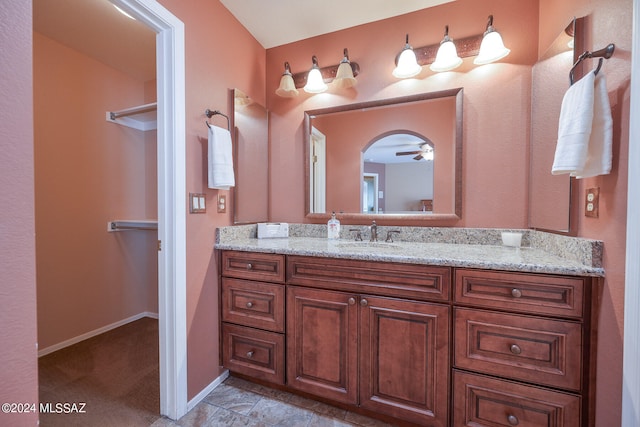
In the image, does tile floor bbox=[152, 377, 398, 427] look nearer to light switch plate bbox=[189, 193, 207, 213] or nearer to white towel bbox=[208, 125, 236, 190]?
light switch plate bbox=[189, 193, 207, 213]

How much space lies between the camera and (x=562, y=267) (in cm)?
99

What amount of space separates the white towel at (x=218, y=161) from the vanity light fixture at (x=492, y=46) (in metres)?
1.68

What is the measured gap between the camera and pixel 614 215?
0.94 m

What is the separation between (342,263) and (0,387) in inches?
44.8

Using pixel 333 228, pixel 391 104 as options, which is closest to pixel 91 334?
pixel 333 228

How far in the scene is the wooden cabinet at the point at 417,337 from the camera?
1015 mm

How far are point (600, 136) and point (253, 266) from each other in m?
1.69

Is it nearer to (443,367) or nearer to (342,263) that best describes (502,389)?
(443,367)

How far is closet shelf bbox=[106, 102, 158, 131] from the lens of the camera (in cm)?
220

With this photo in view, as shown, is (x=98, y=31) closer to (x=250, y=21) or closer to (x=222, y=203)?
(x=250, y=21)

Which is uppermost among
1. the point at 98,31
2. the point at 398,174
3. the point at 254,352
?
the point at 98,31

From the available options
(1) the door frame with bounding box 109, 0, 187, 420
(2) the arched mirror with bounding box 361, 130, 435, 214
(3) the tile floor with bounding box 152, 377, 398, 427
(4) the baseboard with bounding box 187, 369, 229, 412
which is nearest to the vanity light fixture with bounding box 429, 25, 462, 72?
(2) the arched mirror with bounding box 361, 130, 435, 214

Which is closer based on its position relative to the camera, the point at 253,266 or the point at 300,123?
the point at 253,266

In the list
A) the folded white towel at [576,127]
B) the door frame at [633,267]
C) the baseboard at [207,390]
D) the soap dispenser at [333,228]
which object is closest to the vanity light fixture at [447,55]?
the folded white towel at [576,127]
